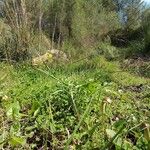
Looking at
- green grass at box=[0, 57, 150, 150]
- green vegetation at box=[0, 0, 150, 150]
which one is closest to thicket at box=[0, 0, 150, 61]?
green vegetation at box=[0, 0, 150, 150]

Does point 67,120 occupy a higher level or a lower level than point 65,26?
higher

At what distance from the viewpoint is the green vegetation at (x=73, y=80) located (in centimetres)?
231

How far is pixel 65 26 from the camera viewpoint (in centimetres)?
1792

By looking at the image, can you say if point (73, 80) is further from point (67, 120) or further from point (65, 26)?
point (65, 26)

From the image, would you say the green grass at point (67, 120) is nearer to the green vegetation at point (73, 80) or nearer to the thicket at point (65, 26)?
the green vegetation at point (73, 80)

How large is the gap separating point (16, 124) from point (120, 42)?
17940mm

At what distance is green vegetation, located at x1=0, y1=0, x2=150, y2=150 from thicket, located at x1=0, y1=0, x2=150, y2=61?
0.02 m

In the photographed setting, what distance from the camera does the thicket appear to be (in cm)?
886

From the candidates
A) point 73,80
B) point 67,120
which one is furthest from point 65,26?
point 67,120

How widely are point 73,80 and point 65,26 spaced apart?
46.7 feet

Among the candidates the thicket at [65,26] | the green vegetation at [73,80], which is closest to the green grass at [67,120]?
the green vegetation at [73,80]

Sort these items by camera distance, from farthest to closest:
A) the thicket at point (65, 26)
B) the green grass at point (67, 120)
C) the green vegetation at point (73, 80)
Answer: the thicket at point (65, 26) < the green vegetation at point (73, 80) < the green grass at point (67, 120)

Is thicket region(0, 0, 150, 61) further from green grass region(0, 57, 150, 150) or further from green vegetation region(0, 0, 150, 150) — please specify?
green grass region(0, 57, 150, 150)

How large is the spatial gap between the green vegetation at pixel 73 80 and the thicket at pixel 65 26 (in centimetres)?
2
